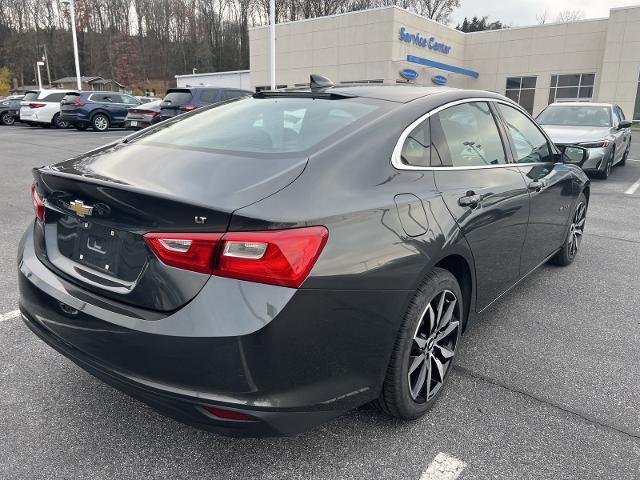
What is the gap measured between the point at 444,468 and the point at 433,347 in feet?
1.92

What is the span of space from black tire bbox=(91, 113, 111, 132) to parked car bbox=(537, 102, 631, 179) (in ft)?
56.4

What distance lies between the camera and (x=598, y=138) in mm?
9742

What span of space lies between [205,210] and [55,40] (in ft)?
286

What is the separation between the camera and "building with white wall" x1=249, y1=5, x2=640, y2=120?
105ft

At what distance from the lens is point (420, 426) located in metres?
2.48

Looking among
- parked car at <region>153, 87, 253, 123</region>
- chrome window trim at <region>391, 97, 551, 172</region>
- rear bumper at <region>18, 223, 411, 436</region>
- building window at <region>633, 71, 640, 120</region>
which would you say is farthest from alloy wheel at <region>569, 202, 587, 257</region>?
building window at <region>633, 71, 640, 120</region>

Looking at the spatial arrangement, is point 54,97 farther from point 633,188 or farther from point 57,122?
point 633,188

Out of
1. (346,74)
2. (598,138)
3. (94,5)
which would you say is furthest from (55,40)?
(598,138)

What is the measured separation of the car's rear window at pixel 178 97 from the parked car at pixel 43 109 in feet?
31.2

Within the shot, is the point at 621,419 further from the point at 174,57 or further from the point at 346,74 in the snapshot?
the point at 174,57

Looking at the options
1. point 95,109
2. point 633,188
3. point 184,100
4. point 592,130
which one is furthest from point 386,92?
point 95,109

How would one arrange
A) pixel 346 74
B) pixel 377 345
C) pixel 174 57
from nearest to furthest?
pixel 377 345 → pixel 346 74 → pixel 174 57

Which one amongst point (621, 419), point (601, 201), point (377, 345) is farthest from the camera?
point (601, 201)

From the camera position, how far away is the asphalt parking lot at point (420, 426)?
2.17 m
